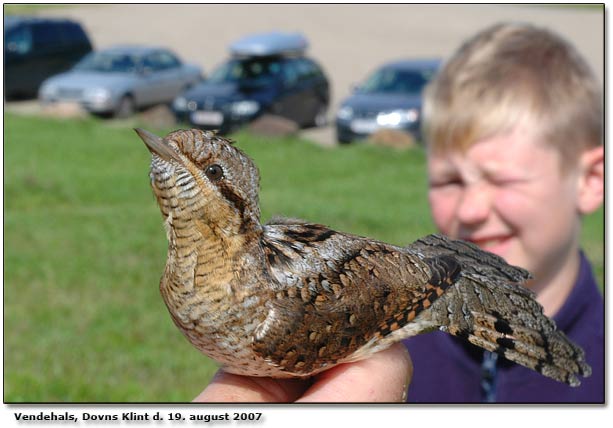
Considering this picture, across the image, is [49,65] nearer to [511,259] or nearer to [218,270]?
[511,259]

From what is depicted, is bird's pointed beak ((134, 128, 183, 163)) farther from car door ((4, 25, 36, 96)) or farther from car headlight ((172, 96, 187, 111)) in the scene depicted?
car door ((4, 25, 36, 96))

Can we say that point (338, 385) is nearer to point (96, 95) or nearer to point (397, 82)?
point (397, 82)

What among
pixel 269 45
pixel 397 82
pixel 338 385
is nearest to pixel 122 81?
pixel 269 45

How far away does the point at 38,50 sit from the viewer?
77.0 ft

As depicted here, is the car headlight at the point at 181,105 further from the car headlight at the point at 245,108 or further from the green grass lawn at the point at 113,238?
the green grass lawn at the point at 113,238

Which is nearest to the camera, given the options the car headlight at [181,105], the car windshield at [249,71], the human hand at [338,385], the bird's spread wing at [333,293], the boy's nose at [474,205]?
the bird's spread wing at [333,293]

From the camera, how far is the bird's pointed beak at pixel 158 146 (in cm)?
185

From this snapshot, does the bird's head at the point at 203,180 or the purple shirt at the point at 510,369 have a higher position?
the bird's head at the point at 203,180

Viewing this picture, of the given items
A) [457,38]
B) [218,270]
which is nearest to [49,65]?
[457,38]

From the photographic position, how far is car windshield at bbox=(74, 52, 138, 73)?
2233 cm

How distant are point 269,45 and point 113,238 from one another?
41.2 ft

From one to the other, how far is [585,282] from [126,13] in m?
31.5

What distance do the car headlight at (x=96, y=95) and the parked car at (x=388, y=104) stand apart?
651cm

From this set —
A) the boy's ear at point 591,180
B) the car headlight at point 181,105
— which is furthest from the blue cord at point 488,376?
the car headlight at point 181,105
